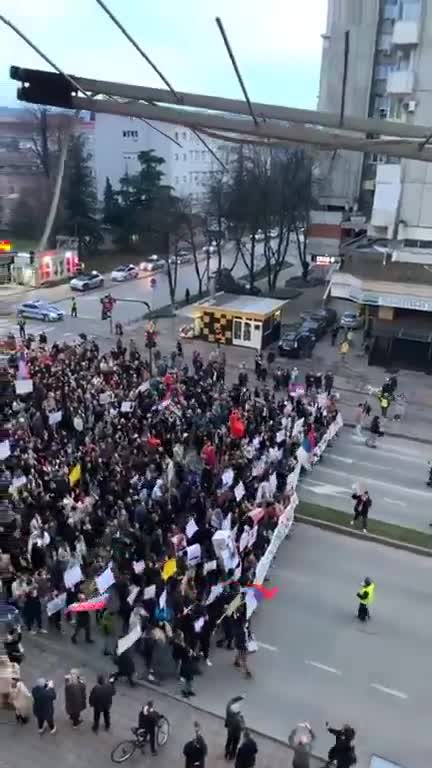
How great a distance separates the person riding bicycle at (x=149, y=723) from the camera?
33.8 ft

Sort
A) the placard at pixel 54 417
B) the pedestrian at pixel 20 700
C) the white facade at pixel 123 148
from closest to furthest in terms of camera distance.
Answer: the pedestrian at pixel 20 700 → the placard at pixel 54 417 → the white facade at pixel 123 148

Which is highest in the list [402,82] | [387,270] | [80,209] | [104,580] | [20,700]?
[402,82]

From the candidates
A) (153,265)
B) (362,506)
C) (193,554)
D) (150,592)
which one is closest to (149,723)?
(150,592)

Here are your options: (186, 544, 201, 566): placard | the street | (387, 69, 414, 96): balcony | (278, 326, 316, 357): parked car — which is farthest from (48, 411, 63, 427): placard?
(387, 69, 414, 96): balcony

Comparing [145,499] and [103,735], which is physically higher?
[145,499]

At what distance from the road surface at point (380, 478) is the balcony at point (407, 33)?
2033cm

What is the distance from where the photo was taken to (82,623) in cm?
1280

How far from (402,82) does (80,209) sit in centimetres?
3336

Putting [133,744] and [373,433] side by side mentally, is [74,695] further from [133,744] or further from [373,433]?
[373,433]

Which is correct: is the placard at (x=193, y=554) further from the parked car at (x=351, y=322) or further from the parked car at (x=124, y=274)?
the parked car at (x=124, y=274)

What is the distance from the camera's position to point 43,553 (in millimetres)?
13516

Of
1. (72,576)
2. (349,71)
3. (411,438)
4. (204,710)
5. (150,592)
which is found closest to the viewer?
(204,710)

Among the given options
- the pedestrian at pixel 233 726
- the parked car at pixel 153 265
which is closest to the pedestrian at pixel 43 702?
the pedestrian at pixel 233 726

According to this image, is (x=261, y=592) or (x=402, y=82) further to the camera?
(x=402, y=82)
